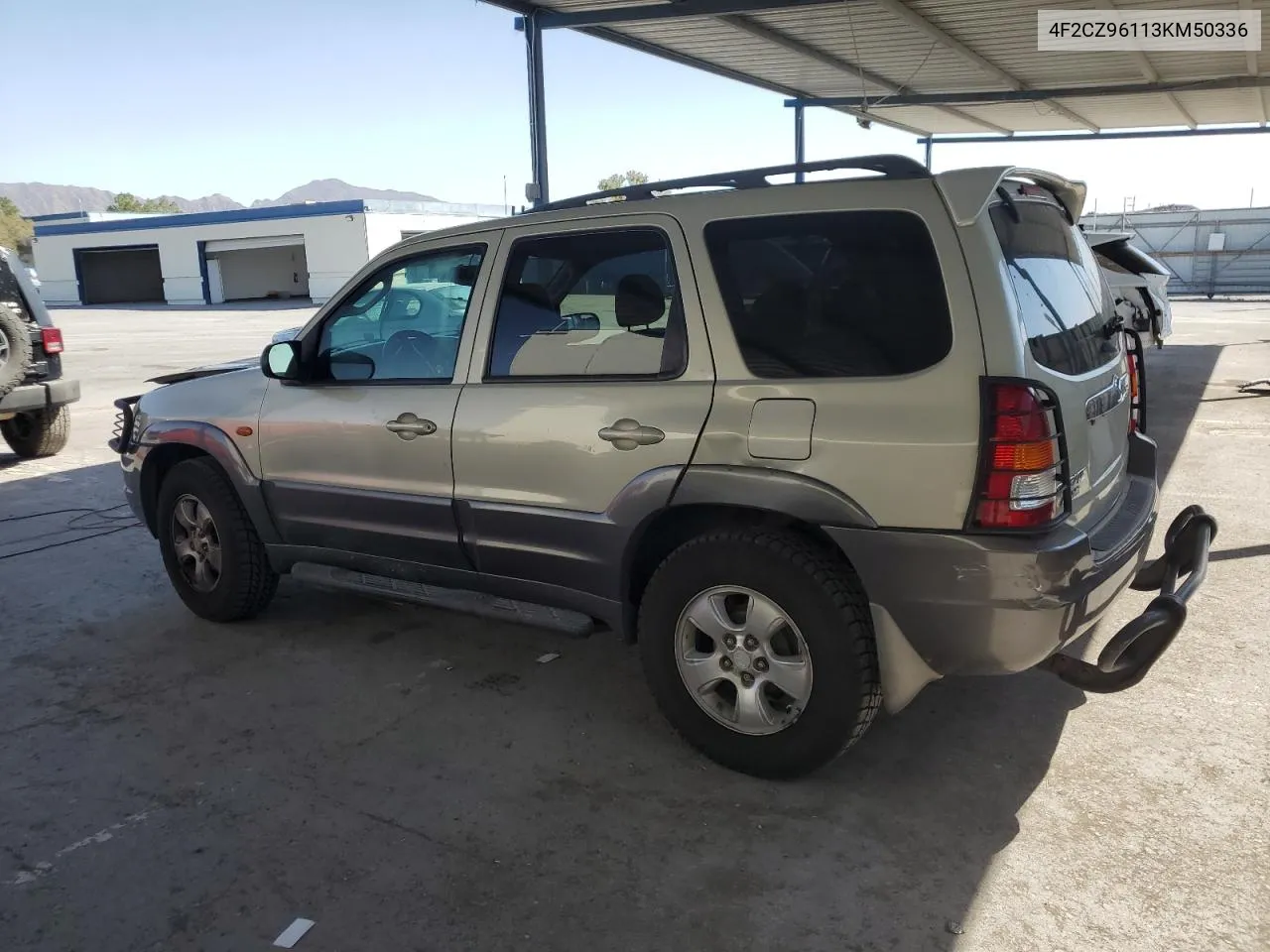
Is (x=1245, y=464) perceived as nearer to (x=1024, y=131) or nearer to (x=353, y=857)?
(x=353, y=857)

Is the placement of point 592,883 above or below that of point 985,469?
below

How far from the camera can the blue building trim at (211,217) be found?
4457cm

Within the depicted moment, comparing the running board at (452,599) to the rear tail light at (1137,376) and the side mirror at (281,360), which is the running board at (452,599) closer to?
the side mirror at (281,360)

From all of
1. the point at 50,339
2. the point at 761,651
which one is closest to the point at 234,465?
the point at 761,651

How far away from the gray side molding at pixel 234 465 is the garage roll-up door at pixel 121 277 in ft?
183

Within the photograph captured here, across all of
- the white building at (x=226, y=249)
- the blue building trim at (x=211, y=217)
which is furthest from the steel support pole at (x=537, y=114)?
the blue building trim at (x=211, y=217)

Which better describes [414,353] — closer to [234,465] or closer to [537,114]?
[234,465]

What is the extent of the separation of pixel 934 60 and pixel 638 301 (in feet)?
52.5

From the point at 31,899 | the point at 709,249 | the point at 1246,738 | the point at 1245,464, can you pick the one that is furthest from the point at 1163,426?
the point at 31,899

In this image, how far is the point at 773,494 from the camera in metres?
3.10

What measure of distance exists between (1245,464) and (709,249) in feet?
20.8

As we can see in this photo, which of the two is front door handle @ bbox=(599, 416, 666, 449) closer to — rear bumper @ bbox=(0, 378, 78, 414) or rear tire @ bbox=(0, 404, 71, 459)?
rear bumper @ bbox=(0, 378, 78, 414)

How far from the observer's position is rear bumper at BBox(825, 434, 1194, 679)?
9.24 ft

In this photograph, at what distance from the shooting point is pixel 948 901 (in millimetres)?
2670
